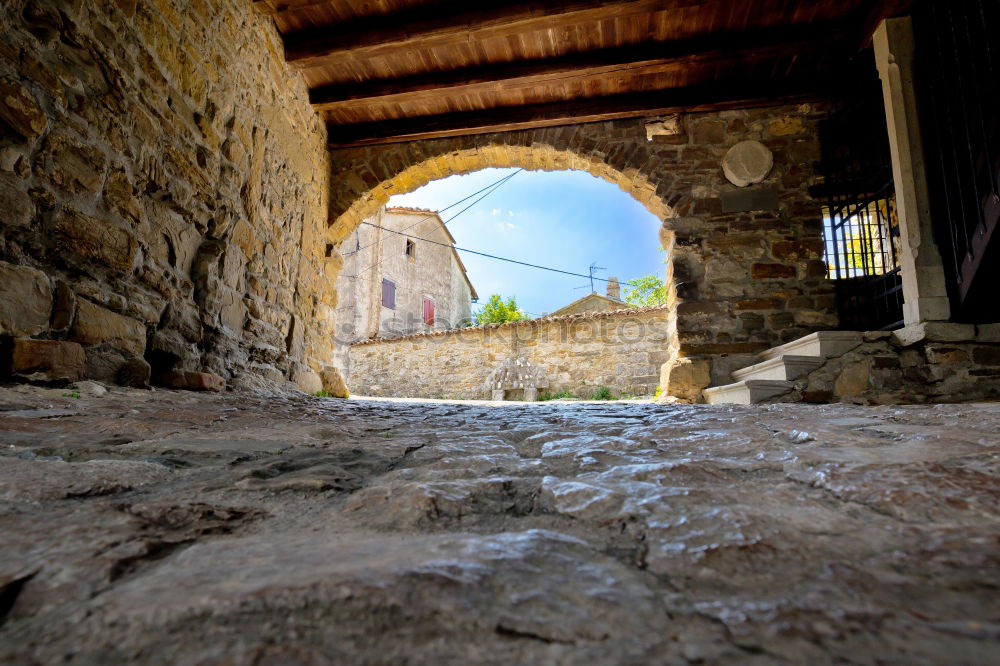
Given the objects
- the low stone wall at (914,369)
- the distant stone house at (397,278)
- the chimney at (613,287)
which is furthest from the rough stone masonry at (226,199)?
the chimney at (613,287)

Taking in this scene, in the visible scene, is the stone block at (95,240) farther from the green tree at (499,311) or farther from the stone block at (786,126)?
the green tree at (499,311)

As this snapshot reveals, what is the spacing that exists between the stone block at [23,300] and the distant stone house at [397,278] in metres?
13.1

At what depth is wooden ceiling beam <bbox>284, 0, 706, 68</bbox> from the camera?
3662 millimetres

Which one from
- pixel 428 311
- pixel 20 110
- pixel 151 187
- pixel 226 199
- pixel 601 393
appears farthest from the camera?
pixel 428 311

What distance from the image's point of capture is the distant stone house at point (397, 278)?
17297 millimetres

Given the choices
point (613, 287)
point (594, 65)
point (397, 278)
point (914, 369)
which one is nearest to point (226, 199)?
point (594, 65)

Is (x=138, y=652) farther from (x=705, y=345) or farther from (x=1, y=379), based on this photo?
(x=705, y=345)

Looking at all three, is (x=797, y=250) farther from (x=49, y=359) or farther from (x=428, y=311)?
(x=428, y=311)

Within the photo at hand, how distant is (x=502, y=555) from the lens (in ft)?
1.93

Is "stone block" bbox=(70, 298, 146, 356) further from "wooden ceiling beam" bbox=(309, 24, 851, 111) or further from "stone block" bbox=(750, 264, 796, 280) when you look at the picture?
"stone block" bbox=(750, 264, 796, 280)

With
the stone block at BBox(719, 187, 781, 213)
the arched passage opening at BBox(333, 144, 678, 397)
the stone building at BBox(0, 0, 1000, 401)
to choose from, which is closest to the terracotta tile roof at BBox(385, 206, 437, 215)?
the arched passage opening at BBox(333, 144, 678, 397)

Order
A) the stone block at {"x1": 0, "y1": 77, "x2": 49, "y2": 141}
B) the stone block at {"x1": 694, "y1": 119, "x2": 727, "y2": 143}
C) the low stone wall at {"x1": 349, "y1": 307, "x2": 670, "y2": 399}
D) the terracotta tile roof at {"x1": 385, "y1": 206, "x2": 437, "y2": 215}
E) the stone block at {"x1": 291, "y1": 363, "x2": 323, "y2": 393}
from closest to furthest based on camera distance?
the stone block at {"x1": 0, "y1": 77, "x2": 49, "y2": 141} → the stone block at {"x1": 291, "y1": 363, "x2": 323, "y2": 393} → the stone block at {"x1": 694, "y1": 119, "x2": 727, "y2": 143} → the low stone wall at {"x1": 349, "y1": 307, "x2": 670, "y2": 399} → the terracotta tile roof at {"x1": 385, "y1": 206, "x2": 437, "y2": 215}

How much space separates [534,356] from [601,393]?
176 cm

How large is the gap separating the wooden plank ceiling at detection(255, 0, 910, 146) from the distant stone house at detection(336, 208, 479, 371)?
36.0 feet
